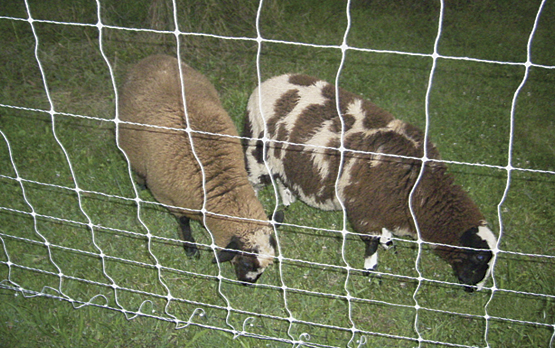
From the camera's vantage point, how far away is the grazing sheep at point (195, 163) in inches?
117

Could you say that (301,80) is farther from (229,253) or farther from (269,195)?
(229,253)

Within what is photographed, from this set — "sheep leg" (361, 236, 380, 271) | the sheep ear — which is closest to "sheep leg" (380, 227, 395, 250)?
"sheep leg" (361, 236, 380, 271)

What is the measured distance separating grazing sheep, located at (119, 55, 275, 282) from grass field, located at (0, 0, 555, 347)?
1.03 ft

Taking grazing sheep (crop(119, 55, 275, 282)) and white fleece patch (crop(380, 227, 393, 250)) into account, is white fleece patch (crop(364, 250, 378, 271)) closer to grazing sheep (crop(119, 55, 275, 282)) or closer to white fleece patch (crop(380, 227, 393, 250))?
white fleece patch (crop(380, 227, 393, 250))

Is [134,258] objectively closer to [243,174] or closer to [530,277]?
[243,174]

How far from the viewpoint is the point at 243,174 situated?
318 cm

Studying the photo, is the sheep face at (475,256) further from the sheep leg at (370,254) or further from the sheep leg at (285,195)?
the sheep leg at (285,195)

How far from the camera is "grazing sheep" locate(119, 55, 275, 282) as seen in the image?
298 cm

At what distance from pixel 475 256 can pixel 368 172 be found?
32.5 inches

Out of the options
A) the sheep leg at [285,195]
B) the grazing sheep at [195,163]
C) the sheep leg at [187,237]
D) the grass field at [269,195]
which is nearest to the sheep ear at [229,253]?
the grazing sheep at [195,163]

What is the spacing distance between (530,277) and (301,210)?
1.80 metres

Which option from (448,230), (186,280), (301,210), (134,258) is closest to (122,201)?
(134,258)

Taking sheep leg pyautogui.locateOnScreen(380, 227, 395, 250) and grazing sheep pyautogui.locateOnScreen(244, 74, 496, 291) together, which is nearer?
grazing sheep pyautogui.locateOnScreen(244, 74, 496, 291)

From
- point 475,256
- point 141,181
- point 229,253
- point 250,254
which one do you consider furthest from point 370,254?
point 141,181
